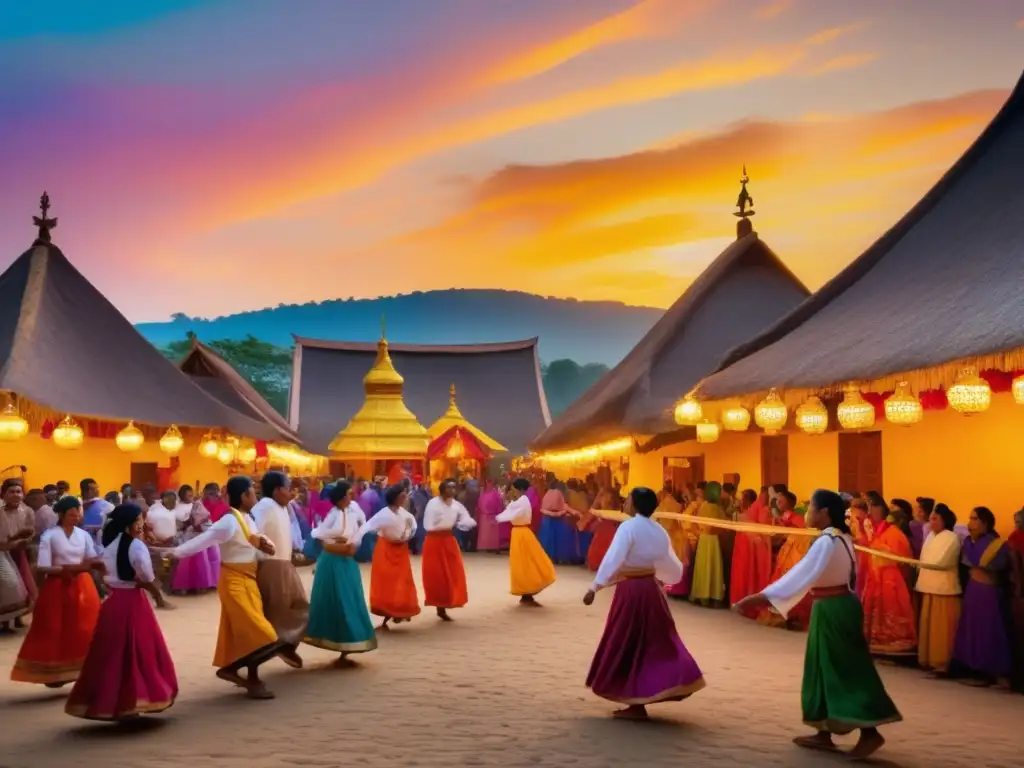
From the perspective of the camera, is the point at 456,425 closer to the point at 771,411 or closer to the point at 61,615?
the point at 771,411

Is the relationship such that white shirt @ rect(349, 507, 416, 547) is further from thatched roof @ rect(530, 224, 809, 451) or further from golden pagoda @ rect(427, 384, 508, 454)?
golden pagoda @ rect(427, 384, 508, 454)

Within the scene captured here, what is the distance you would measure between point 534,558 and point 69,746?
27.0 feet

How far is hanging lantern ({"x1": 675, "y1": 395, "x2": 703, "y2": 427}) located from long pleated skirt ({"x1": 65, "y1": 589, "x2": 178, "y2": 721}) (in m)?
7.95

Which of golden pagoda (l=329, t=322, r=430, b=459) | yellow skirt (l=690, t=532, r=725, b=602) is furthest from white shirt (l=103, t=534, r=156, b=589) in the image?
golden pagoda (l=329, t=322, r=430, b=459)

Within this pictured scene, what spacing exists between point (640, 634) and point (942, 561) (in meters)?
3.38

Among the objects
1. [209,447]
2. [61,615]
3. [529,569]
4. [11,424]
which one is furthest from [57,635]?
[209,447]

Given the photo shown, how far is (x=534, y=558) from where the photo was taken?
1432 cm

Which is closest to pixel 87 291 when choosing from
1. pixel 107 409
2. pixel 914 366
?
pixel 107 409

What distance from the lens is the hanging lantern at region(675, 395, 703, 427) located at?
524 inches

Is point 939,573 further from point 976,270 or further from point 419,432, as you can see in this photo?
point 419,432

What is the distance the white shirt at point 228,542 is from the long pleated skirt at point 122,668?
2.53ft

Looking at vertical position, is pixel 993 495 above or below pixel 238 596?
above

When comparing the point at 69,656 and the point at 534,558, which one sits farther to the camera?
the point at 534,558

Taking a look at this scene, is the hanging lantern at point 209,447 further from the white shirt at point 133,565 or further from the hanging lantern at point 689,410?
the white shirt at point 133,565
